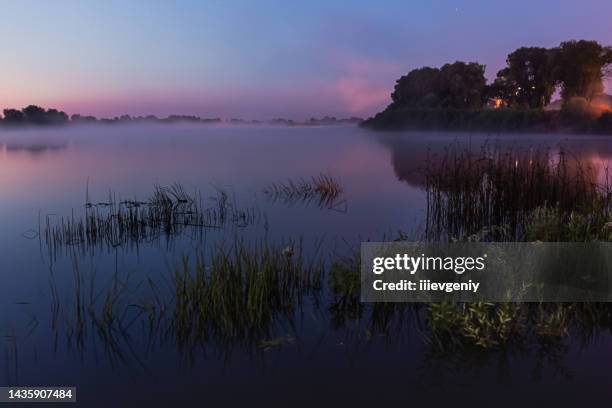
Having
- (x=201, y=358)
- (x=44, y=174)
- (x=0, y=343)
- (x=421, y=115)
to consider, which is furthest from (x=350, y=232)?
(x=421, y=115)

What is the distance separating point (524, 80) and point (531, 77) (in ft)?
4.61

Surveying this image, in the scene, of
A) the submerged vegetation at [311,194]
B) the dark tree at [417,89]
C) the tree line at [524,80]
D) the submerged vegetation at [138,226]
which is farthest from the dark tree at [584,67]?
the submerged vegetation at [138,226]

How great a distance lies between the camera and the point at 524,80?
86.0m

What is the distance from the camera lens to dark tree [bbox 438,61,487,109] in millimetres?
99312

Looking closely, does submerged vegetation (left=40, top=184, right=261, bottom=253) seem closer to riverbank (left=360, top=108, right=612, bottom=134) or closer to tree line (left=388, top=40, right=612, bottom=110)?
riverbank (left=360, top=108, right=612, bottom=134)

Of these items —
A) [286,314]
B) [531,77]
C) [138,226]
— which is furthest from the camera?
[531,77]

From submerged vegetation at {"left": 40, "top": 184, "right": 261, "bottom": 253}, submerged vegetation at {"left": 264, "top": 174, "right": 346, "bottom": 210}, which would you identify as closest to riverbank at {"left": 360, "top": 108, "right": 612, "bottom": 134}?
submerged vegetation at {"left": 264, "top": 174, "right": 346, "bottom": 210}

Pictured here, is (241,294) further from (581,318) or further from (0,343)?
(581,318)

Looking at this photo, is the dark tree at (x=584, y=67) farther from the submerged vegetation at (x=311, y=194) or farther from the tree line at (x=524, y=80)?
the submerged vegetation at (x=311, y=194)

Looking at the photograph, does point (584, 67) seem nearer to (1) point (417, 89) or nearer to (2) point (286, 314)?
(1) point (417, 89)

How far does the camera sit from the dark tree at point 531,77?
8031 cm

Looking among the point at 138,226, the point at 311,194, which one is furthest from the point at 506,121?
the point at 138,226

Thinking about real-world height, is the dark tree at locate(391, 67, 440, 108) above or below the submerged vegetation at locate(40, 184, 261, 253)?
above

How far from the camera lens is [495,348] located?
20.3ft
